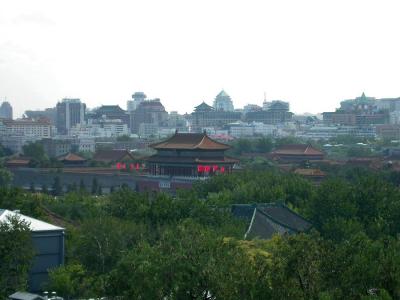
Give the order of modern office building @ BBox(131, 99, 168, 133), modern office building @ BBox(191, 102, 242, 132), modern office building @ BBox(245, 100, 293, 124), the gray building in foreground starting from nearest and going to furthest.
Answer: the gray building in foreground → modern office building @ BBox(245, 100, 293, 124) → modern office building @ BBox(191, 102, 242, 132) → modern office building @ BBox(131, 99, 168, 133)

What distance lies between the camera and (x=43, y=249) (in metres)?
31.2

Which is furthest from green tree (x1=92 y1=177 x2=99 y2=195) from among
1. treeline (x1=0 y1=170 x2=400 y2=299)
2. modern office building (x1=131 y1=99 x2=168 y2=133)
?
modern office building (x1=131 y1=99 x2=168 y2=133)

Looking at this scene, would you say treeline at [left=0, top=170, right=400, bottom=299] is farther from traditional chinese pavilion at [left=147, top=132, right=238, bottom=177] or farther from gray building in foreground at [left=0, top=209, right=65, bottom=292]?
traditional chinese pavilion at [left=147, top=132, right=238, bottom=177]

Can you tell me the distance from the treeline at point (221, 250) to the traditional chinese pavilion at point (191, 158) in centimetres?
2098

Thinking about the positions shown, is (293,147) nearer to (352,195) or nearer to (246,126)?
(352,195)

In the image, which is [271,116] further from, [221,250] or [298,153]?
[221,250]

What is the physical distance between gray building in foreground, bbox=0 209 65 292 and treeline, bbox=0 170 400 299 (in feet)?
2.05

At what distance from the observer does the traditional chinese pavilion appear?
2699 inches

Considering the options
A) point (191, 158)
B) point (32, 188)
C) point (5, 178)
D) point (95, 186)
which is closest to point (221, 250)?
point (191, 158)

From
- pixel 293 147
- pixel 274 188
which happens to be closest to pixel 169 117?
pixel 293 147

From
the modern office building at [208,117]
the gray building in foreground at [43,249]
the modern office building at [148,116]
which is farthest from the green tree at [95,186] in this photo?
the modern office building at [148,116]

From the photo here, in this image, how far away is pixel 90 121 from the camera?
172625mm

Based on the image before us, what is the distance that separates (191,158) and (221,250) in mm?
42967

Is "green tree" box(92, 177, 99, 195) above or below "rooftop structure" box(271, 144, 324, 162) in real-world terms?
below
